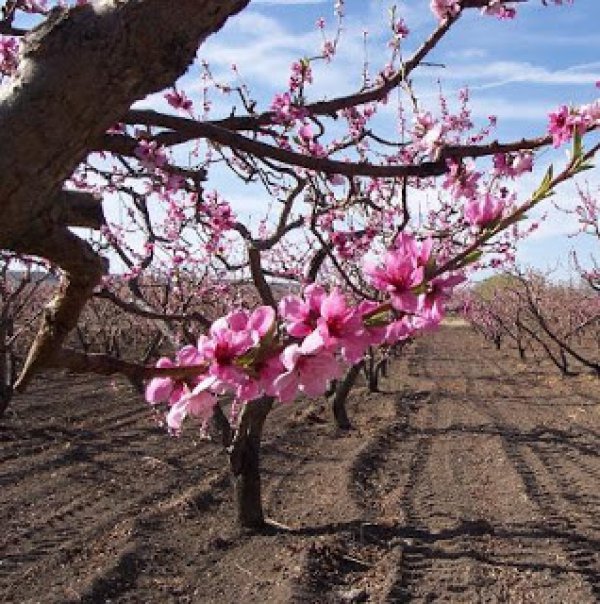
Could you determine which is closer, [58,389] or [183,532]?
[183,532]

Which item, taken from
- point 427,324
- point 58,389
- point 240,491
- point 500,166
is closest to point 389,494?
point 240,491

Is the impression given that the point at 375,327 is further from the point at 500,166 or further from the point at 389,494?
the point at 389,494

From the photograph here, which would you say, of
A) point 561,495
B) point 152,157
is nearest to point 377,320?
point 152,157

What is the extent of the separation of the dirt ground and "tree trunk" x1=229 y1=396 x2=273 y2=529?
0.52 ft

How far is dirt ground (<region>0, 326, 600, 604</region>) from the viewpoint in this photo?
4441 millimetres

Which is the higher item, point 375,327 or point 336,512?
point 375,327

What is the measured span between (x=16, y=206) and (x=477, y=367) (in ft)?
58.4

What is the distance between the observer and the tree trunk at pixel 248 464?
543 cm

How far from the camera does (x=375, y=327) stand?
1.18 metres

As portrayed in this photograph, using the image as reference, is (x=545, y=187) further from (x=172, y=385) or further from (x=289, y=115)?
(x=289, y=115)

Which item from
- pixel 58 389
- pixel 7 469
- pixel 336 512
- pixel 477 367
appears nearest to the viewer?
pixel 336 512

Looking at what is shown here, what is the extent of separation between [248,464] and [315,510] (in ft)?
2.65

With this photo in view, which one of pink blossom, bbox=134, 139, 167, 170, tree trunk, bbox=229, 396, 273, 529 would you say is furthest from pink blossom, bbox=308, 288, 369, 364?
tree trunk, bbox=229, 396, 273, 529

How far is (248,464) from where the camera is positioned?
5.49 meters
